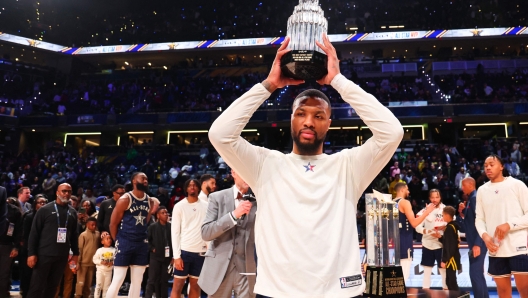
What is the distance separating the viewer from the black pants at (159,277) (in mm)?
7859

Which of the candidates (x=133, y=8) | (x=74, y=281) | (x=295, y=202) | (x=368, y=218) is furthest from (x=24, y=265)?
(x=133, y=8)

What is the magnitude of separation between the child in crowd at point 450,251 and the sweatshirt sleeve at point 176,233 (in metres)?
3.90

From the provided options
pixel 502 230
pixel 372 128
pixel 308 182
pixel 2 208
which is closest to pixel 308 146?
pixel 308 182

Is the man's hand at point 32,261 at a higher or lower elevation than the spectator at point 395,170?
lower

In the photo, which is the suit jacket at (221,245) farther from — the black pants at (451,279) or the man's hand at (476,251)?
the black pants at (451,279)

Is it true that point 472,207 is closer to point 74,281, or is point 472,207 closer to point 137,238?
point 137,238

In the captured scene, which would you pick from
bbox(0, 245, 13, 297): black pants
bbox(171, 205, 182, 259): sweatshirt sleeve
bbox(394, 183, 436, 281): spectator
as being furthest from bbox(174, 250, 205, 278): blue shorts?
bbox(394, 183, 436, 281): spectator

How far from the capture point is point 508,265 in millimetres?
5277

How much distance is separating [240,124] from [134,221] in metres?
4.91

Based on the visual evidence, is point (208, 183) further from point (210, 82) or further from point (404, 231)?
point (210, 82)

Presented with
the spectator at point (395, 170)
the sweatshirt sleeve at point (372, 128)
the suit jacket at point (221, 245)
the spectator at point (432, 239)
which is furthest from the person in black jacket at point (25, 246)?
the spectator at point (395, 170)

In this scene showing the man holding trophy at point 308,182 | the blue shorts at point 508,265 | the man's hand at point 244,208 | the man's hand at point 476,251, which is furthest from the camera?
the man's hand at point 476,251

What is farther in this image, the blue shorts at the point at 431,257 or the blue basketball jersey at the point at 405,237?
the blue shorts at the point at 431,257

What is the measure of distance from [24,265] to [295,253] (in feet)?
26.2
